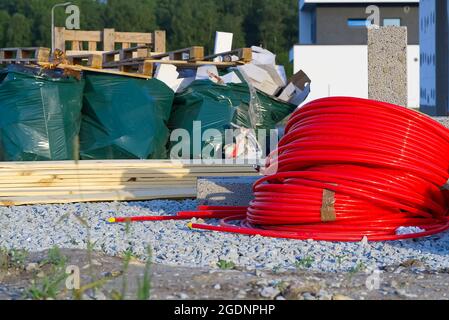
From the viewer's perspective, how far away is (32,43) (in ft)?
167

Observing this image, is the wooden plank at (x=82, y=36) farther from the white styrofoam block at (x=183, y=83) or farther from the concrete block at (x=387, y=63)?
the concrete block at (x=387, y=63)

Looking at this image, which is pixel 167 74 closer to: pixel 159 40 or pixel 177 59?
pixel 177 59

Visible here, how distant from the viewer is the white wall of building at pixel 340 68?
3631 cm

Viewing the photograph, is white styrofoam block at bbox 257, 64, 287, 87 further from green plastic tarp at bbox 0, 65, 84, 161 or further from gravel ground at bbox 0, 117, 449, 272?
gravel ground at bbox 0, 117, 449, 272

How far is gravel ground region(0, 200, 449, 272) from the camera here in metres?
6.01

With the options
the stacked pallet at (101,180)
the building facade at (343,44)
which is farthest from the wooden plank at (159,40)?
the building facade at (343,44)

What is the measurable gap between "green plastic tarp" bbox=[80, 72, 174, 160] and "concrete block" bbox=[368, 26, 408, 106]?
156 inches

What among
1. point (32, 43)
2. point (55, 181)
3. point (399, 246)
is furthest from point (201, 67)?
point (32, 43)

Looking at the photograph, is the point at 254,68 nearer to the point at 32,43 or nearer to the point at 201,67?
the point at 201,67

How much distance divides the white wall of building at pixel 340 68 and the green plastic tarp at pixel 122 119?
24.2 meters

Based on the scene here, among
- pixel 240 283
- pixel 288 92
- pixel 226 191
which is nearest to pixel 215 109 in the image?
pixel 288 92

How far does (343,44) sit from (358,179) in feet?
111

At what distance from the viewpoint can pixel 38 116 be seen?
38.7ft
